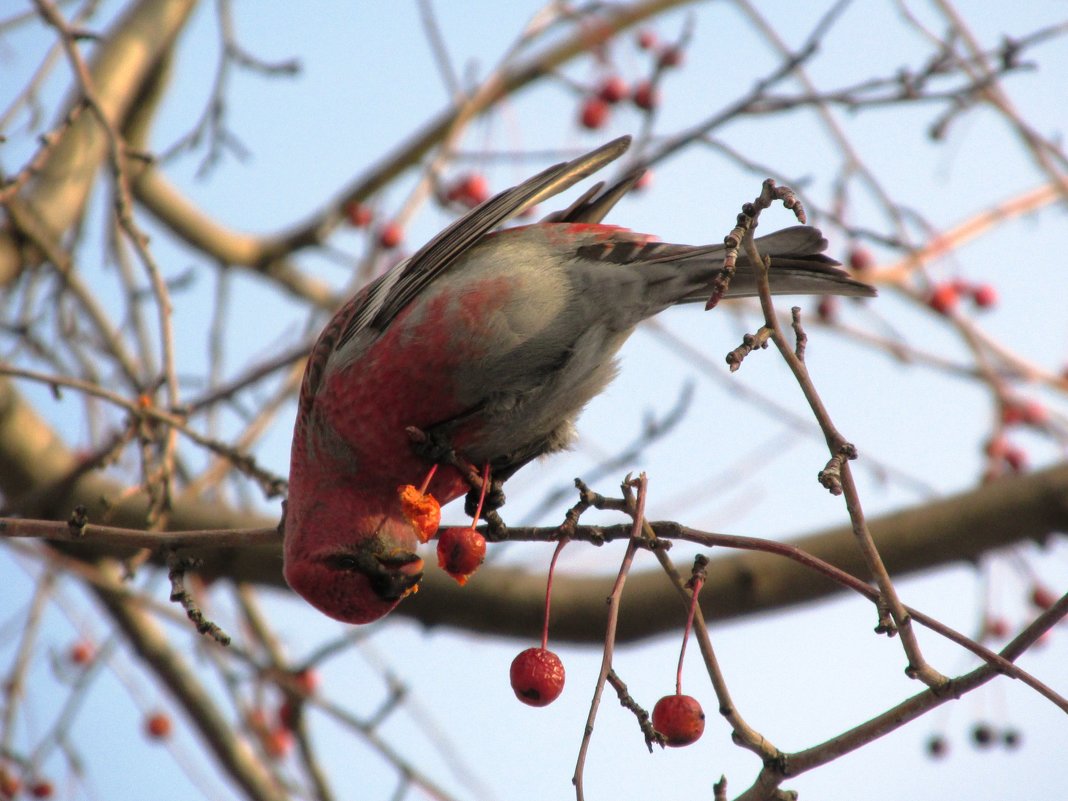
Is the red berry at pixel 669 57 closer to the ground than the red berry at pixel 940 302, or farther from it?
farther from it

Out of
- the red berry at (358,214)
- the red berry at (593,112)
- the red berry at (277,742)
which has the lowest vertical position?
the red berry at (277,742)

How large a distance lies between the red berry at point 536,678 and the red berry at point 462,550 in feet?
0.80

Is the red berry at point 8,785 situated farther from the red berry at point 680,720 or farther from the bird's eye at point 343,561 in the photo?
the red berry at point 680,720

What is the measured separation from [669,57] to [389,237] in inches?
52.2

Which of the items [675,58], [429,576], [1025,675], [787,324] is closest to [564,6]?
[675,58]

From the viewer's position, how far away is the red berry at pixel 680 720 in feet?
5.62

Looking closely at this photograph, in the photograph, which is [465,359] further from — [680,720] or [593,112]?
[593,112]

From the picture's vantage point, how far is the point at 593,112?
4.98m

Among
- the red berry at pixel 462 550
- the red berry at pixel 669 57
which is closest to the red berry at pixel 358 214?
the red berry at pixel 669 57

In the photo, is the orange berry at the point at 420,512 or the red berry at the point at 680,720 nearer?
the red berry at the point at 680,720

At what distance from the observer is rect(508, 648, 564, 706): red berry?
72.3 inches

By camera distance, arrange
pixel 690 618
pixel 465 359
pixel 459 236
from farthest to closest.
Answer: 1. pixel 459 236
2. pixel 465 359
3. pixel 690 618

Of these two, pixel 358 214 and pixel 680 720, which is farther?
pixel 358 214

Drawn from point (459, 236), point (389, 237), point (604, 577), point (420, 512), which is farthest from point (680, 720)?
point (389, 237)
